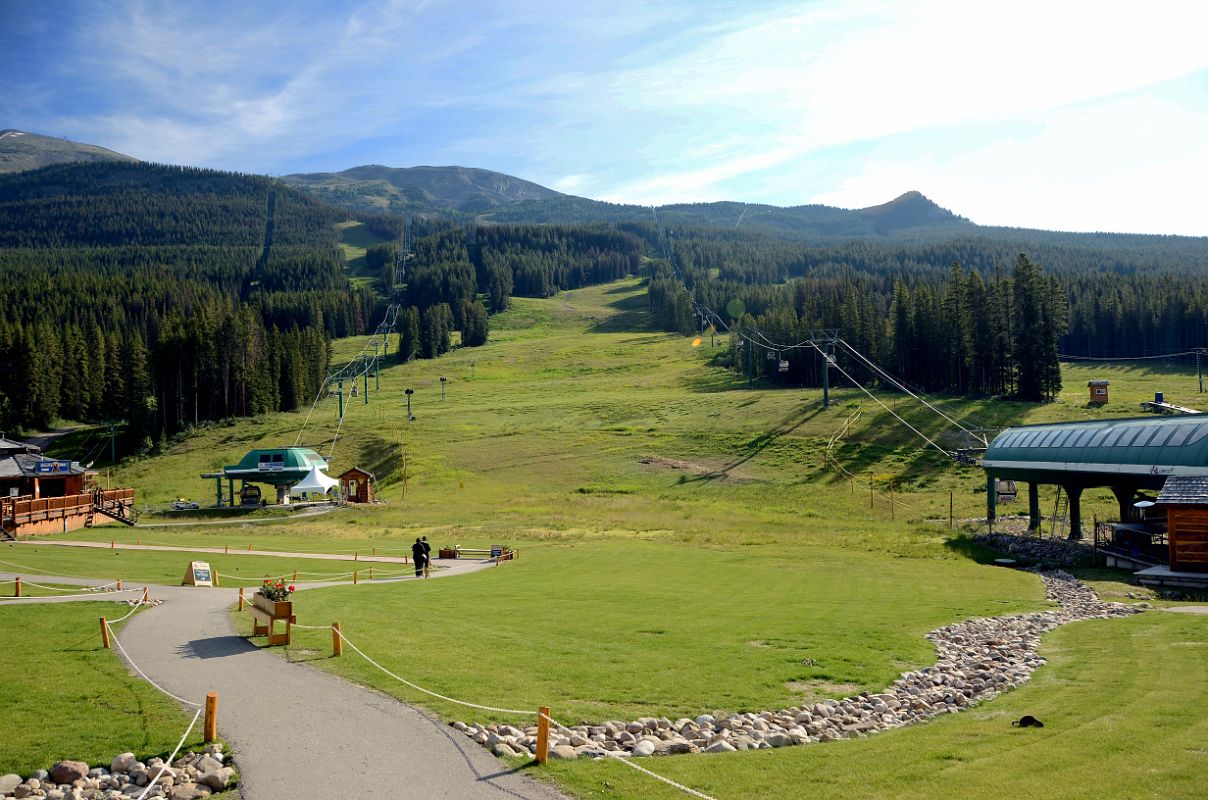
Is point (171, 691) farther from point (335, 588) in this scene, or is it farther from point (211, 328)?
point (211, 328)

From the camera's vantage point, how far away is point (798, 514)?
6284 cm

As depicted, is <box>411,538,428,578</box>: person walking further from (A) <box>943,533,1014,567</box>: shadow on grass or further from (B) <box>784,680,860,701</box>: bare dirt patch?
(A) <box>943,533,1014,567</box>: shadow on grass

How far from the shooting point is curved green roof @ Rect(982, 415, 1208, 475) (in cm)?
3666

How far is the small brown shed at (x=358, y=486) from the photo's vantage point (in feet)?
239

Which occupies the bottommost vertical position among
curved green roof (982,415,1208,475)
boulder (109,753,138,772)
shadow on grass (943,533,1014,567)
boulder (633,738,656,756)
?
shadow on grass (943,533,1014,567)

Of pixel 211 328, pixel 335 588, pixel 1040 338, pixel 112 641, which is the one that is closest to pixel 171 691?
pixel 112 641

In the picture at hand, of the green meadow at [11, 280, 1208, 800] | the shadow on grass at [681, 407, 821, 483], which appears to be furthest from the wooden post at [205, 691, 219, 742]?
the shadow on grass at [681, 407, 821, 483]

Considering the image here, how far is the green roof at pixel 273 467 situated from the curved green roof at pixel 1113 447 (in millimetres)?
55757

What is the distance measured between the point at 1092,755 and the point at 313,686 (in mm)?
13183

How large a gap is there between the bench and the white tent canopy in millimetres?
52848

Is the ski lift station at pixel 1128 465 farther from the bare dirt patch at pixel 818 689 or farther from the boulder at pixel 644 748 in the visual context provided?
the boulder at pixel 644 748

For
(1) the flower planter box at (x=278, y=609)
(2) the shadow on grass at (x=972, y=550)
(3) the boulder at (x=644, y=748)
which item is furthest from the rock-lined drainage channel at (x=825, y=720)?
(2) the shadow on grass at (x=972, y=550)

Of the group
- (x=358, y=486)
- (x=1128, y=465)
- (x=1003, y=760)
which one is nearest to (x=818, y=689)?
(x=1003, y=760)

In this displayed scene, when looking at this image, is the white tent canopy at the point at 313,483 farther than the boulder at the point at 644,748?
Yes
